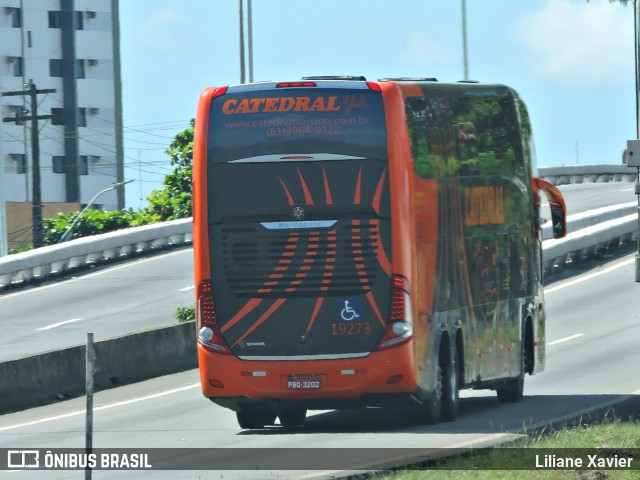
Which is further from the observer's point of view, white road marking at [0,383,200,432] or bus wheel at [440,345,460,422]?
white road marking at [0,383,200,432]

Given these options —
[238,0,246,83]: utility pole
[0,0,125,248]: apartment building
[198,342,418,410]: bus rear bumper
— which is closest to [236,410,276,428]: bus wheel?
[198,342,418,410]: bus rear bumper

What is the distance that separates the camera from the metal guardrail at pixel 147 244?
1762 inches

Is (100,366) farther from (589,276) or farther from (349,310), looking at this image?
(589,276)

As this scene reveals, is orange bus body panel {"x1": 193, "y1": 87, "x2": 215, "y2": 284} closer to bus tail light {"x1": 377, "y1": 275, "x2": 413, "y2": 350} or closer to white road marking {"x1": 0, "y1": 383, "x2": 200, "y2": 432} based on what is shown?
bus tail light {"x1": 377, "y1": 275, "x2": 413, "y2": 350}

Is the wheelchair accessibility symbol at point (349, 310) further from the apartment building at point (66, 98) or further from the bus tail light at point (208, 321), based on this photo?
the apartment building at point (66, 98)

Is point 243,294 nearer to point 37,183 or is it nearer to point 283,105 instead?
point 283,105

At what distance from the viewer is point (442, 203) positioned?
2011 cm

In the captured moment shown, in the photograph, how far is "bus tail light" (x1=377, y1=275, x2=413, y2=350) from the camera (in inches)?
734

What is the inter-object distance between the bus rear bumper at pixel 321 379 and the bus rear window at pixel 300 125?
226cm

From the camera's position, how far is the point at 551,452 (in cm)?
1480

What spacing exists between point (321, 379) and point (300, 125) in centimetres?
283

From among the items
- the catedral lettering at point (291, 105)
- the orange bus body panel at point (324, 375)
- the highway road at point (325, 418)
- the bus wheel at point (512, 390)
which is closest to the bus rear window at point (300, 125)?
the catedral lettering at point (291, 105)

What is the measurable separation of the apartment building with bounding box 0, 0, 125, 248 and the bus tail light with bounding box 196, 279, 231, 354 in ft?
356

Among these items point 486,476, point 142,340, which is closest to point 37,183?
point 142,340
